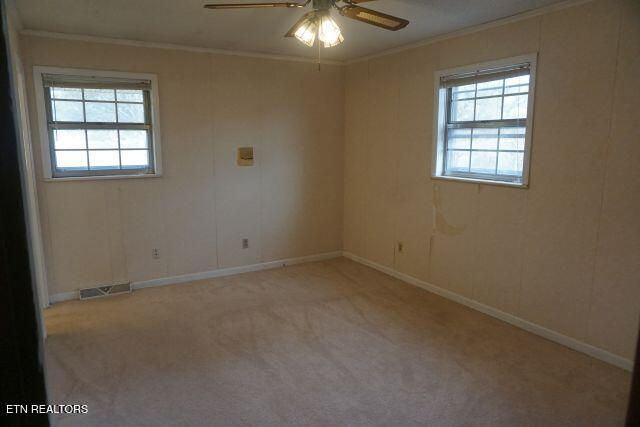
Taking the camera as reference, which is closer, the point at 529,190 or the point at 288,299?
the point at 529,190

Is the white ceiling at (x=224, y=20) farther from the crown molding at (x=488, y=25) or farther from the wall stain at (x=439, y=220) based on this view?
the wall stain at (x=439, y=220)

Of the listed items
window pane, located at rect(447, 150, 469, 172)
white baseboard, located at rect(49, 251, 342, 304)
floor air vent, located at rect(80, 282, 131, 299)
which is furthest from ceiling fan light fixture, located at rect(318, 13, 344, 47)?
floor air vent, located at rect(80, 282, 131, 299)

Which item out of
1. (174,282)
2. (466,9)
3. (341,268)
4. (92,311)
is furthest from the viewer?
(341,268)

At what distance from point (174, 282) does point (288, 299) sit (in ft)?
4.50

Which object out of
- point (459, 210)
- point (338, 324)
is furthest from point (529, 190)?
point (338, 324)

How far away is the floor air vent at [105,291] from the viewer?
4.20m

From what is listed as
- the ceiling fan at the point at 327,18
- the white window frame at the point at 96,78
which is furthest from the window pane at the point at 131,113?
the ceiling fan at the point at 327,18

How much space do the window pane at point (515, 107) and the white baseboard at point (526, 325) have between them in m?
1.68

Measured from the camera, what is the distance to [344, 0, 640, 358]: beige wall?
283 centimetres

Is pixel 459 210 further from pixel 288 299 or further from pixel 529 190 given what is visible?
pixel 288 299

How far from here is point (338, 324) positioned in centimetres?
364

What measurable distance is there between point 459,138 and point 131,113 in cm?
327

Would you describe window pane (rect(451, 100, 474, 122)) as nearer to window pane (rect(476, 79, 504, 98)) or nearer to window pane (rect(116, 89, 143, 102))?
window pane (rect(476, 79, 504, 98))

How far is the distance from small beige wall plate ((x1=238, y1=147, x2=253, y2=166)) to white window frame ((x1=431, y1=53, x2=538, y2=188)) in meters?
2.06
